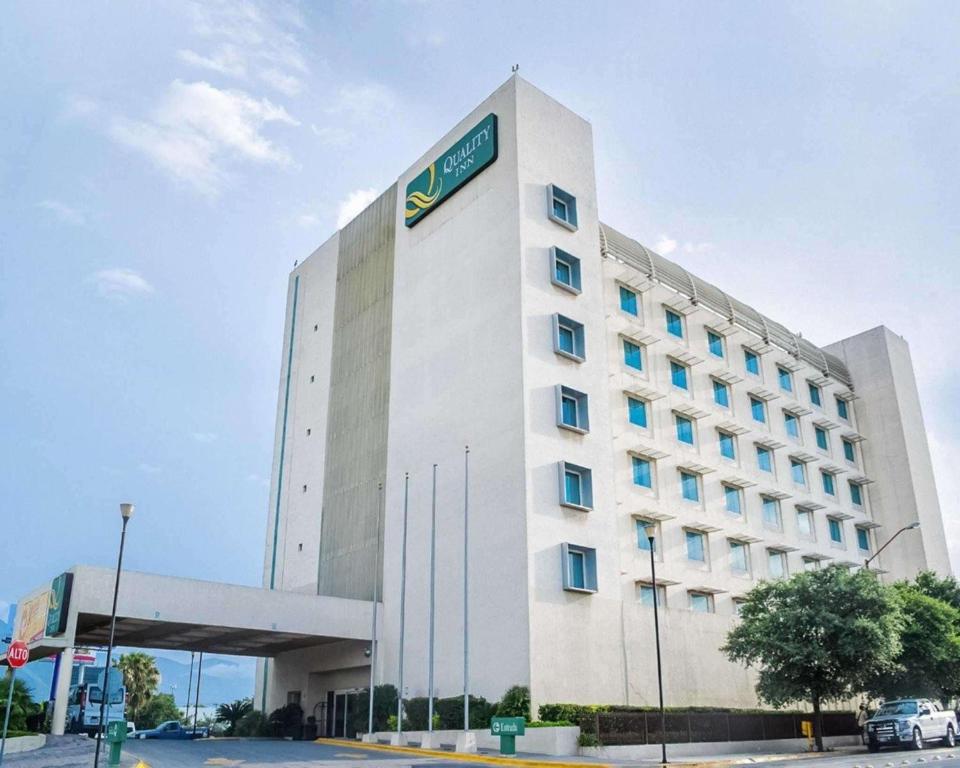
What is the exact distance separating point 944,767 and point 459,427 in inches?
975

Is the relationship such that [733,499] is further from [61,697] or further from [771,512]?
[61,697]

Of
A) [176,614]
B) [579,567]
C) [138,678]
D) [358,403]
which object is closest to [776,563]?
[579,567]

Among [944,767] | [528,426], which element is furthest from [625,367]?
[944,767]

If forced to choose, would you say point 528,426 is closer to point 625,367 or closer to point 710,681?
point 625,367

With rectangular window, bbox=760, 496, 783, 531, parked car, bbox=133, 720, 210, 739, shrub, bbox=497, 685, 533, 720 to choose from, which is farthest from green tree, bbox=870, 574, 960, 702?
parked car, bbox=133, 720, 210, 739

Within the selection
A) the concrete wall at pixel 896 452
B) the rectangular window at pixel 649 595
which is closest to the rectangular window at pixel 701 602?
the rectangular window at pixel 649 595

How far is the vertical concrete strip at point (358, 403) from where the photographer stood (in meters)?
48.3

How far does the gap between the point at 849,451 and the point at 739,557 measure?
18.2m

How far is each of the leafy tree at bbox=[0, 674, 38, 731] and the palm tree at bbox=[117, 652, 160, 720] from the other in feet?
121

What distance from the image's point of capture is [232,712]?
182ft

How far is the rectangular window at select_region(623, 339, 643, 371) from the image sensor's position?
47562mm

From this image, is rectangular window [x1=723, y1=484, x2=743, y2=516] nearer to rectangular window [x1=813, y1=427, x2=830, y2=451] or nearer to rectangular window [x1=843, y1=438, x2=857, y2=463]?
rectangular window [x1=813, y1=427, x2=830, y2=451]

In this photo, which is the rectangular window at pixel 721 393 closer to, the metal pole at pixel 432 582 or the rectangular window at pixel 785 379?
the rectangular window at pixel 785 379

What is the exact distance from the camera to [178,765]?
2678cm
